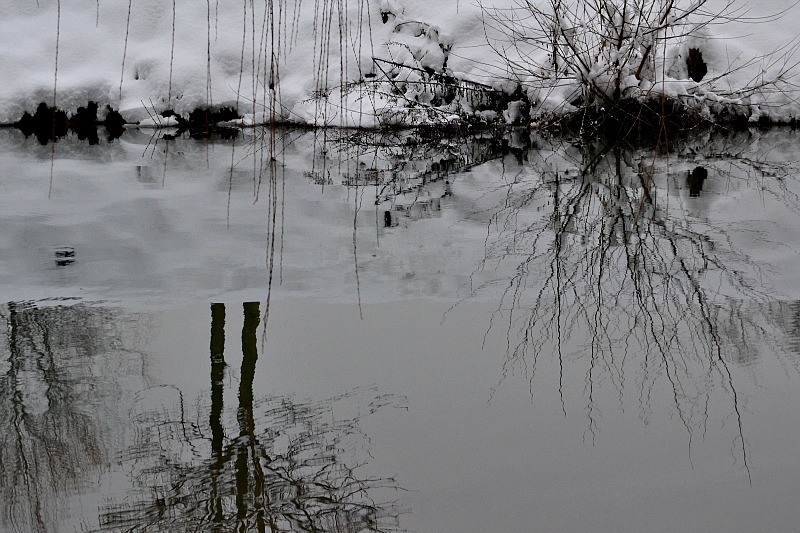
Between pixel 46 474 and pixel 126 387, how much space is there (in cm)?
47

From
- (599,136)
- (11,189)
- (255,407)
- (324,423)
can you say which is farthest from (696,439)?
(599,136)

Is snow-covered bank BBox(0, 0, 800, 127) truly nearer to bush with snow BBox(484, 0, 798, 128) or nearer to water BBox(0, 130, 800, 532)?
bush with snow BBox(484, 0, 798, 128)

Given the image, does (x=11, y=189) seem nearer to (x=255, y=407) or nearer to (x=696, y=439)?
(x=255, y=407)

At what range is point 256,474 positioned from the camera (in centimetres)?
184

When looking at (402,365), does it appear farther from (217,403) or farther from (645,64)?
(645,64)

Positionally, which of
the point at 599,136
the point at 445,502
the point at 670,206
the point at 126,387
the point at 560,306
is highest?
the point at 599,136

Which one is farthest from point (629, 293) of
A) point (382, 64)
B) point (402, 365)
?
point (382, 64)

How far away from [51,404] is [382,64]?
9.84 meters

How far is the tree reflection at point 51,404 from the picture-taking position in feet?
5.81

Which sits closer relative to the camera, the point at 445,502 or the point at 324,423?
the point at 445,502

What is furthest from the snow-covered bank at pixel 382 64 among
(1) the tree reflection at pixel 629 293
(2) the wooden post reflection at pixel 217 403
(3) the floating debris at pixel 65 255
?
(2) the wooden post reflection at pixel 217 403

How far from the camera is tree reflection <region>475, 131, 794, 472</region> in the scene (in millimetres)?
2334

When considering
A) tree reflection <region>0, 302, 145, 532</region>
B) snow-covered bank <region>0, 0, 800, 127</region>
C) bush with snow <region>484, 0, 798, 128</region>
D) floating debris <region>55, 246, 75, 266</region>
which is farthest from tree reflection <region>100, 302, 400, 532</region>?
snow-covered bank <region>0, 0, 800, 127</region>

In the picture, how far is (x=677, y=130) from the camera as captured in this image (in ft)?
31.9
